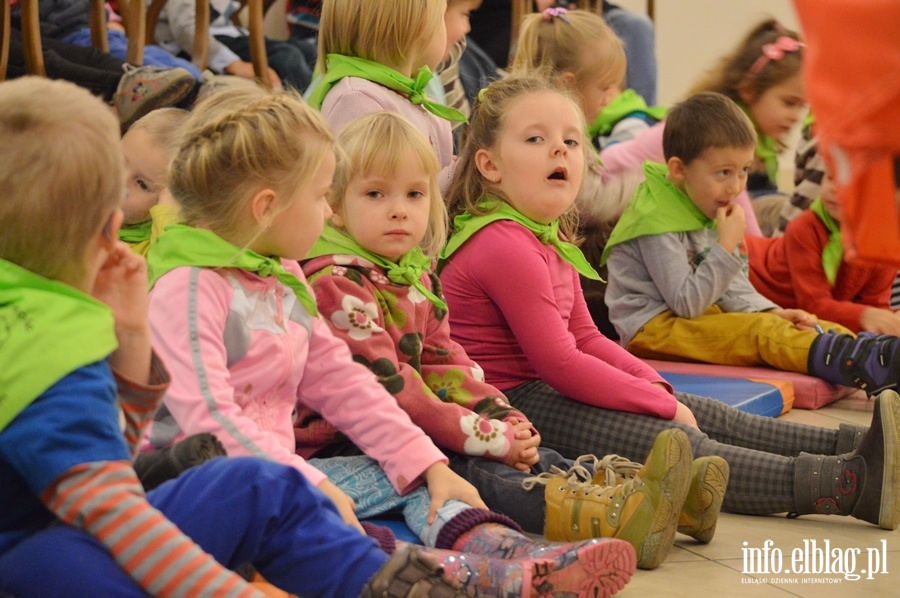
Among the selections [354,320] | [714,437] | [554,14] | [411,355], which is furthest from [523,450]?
[554,14]

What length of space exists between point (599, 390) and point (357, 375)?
68 cm

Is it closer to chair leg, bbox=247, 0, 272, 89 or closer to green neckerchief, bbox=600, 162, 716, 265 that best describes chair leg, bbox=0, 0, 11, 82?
chair leg, bbox=247, 0, 272, 89

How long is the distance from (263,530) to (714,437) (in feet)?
4.95

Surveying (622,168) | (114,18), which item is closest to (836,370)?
(622,168)

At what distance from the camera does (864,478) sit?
229 cm

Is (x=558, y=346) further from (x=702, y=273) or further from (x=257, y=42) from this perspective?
(x=257, y=42)

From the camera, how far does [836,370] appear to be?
335cm

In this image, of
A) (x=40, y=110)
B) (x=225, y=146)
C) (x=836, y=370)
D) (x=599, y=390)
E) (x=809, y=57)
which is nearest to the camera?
(x=809, y=57)

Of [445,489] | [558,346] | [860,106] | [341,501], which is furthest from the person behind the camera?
[558,346]

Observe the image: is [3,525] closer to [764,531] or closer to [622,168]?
[764,531]

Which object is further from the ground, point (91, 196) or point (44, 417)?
point (91, 196)

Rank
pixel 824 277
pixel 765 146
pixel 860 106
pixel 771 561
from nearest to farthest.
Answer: pixel 860 106 → pixel 771 561 → pixel 824 277 → pixel 765 146

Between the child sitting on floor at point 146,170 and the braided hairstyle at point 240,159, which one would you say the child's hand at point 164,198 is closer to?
the child sitting on floor at point 146,170

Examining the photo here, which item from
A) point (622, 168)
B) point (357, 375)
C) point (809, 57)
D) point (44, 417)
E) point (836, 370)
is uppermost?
Answer: point (809, 57)
